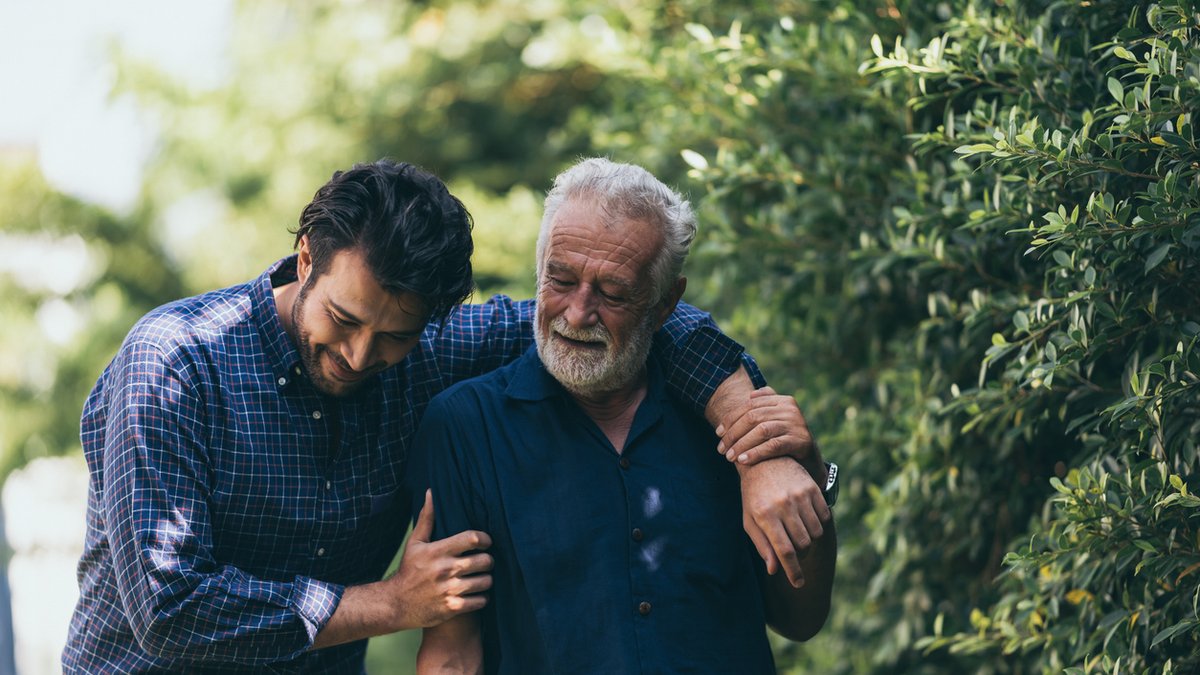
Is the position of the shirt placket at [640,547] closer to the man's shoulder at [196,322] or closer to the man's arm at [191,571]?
the man's arm at [191,571]

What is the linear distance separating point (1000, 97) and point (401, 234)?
1538mm

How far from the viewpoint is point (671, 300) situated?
262 cm

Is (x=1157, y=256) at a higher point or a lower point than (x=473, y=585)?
higher

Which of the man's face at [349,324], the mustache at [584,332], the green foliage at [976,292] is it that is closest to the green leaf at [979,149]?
the green foliage at [976,292]

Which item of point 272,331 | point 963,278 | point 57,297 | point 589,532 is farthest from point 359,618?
point 57,297

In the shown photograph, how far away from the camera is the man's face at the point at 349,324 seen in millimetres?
2346

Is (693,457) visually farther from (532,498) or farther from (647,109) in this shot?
(647,109)

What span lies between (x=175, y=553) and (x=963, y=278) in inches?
78.1

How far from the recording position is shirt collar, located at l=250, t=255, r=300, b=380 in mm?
2471

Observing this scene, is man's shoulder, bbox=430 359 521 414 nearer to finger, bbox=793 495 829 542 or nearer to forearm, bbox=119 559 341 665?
forearm, bbox=119 559 341 665

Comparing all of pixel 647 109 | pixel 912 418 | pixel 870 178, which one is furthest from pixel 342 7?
pixel 912 418

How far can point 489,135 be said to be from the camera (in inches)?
294

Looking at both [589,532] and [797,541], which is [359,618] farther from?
[797,541]

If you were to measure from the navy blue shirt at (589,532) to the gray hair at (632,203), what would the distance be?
290mm
